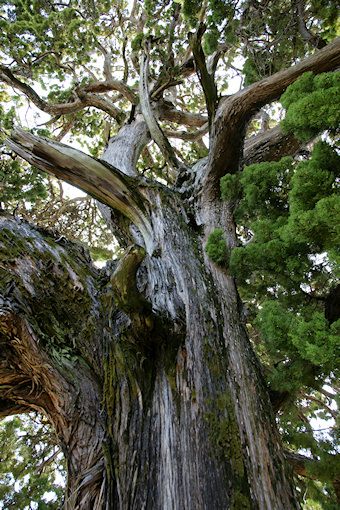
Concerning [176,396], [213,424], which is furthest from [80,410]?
[213,424]

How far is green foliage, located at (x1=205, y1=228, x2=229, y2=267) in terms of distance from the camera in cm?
262

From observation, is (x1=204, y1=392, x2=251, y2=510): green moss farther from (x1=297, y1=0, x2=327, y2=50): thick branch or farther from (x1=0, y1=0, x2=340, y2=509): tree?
(x1=297, y1=0, x2=327, y2=50): thick branch

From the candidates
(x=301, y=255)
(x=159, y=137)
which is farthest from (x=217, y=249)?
(x=159, y=137)

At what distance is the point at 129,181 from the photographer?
121 inches

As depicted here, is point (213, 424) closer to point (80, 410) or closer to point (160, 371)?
point (160, 371)

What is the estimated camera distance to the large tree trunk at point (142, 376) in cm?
149

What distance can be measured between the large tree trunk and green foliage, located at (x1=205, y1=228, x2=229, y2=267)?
8 centimetres

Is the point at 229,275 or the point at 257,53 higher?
the point at 257,53

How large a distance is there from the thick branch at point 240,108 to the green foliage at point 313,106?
2.38 ft

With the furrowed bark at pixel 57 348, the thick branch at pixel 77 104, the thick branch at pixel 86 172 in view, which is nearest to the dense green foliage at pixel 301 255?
the thick branch at pixel 86 172

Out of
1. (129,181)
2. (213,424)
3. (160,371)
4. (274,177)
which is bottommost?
(213,424)

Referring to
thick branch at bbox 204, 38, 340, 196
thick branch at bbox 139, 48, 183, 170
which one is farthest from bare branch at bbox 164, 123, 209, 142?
thick branch at bbox 204, 38, 340, 196

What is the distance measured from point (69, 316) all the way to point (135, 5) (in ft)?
30.7

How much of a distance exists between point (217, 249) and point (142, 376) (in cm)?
125
